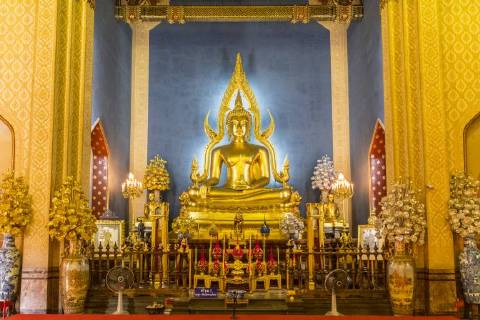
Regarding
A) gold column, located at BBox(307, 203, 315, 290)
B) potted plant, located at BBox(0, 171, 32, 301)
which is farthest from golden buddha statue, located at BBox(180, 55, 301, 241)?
potted plant, located at BBox(0, 171, 32, 301)

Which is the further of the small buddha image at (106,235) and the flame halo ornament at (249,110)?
the flame halo ornament at (249,110)

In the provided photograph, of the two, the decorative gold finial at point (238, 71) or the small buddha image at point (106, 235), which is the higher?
the decorative gold finial at point (238, 71)

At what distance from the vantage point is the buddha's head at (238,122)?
14.0 meters

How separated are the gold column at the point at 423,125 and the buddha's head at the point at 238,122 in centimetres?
520

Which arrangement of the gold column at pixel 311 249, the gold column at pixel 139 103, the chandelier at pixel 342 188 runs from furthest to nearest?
the gold column at pixel 139 103, the chandelier at pixel 342 188, the gold column at pixel 311 249

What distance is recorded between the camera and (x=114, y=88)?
12.9 meters

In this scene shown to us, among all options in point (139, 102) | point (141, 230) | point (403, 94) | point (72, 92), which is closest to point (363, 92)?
point (403, 94)

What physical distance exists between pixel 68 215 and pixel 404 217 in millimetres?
4433

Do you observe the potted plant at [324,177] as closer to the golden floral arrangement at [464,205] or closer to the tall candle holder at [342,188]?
the tall candle holder at [342,188]

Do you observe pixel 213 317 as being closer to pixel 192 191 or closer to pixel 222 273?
pixel 222 273

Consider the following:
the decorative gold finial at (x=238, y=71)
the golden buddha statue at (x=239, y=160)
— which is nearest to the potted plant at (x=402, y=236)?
the golden buddha statue at (x=239, y=160)

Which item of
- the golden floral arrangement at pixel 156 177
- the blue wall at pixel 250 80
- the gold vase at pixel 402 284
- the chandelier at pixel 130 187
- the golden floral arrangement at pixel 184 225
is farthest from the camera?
the blue wall at pixel 250 80

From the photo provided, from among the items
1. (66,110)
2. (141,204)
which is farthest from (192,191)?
(66,110)

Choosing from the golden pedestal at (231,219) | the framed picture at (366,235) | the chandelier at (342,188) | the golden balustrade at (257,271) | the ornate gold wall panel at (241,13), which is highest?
the ornate gold wall panel at (241,13)
